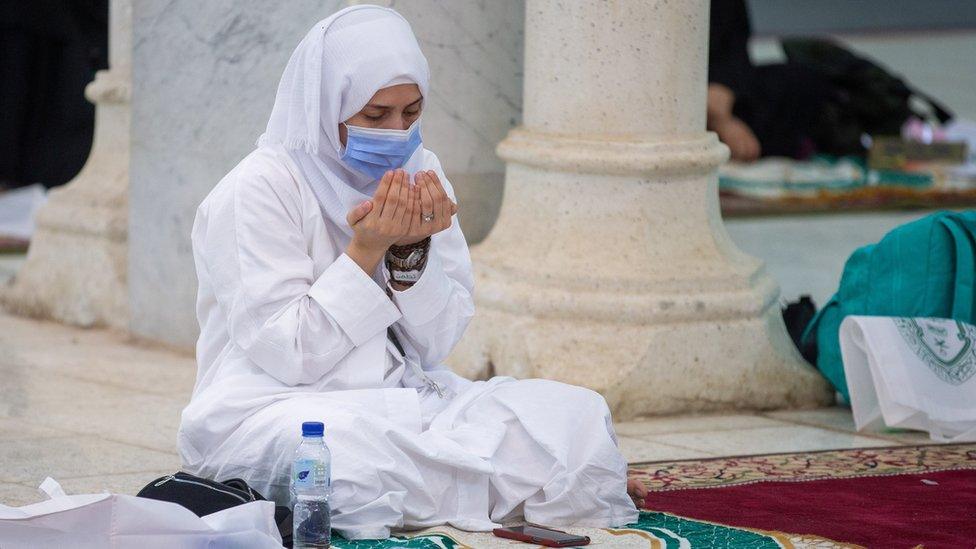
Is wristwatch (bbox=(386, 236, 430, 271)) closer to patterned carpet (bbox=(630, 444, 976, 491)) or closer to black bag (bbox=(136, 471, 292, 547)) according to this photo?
black bag (bbox=(136, 471, 292, 547))

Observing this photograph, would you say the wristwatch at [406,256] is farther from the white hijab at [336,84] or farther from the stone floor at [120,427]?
the stone floor at [120,427]

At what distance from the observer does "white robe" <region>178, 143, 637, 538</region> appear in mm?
3166

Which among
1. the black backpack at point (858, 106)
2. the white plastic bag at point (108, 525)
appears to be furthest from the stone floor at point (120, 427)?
the black backpack at point (858, 106)

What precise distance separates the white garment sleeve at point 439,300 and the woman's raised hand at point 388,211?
0.54 ft

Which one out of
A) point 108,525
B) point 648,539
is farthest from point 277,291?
point 648,539

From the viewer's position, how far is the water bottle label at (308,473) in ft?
9.87

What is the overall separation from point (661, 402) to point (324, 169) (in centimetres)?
157

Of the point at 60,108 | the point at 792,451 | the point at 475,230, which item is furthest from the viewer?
the point at 60,108

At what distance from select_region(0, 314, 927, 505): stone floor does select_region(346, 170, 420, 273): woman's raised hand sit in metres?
0.94

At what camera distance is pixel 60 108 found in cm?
895

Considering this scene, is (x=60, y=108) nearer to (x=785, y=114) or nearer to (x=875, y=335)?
(x=785, y=114)

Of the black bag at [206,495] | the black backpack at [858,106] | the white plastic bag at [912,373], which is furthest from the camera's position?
the black backpack at [858,106]

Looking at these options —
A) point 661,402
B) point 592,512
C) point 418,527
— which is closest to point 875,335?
point 661,402

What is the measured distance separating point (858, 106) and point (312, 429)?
7040mm
